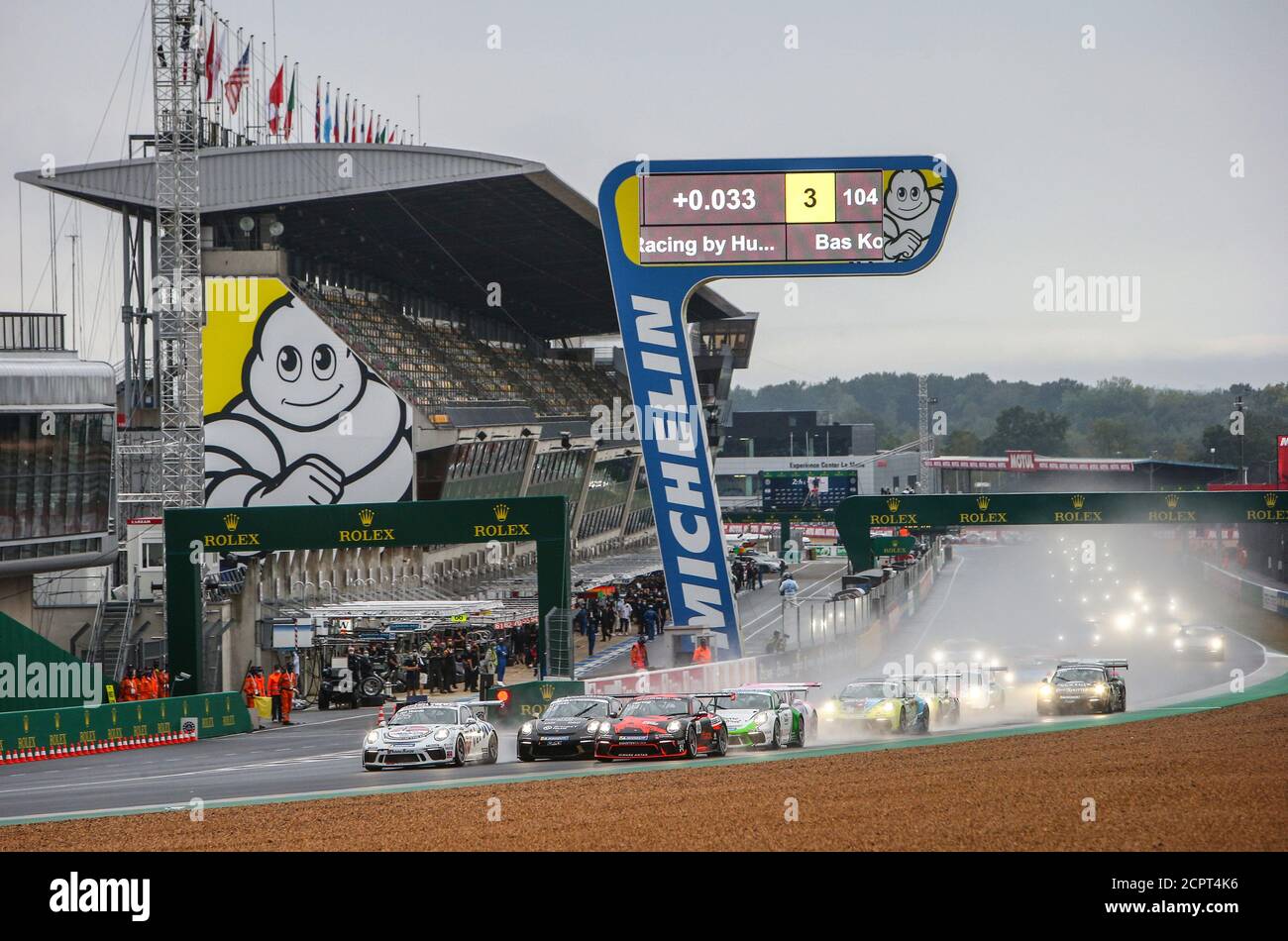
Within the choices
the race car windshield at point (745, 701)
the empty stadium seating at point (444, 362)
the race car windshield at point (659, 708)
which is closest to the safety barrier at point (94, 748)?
the race car windshield at point (659, 708)

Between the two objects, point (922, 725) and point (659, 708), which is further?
point (922, 725)

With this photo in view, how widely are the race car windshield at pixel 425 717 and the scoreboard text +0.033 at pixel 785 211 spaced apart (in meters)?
14.2

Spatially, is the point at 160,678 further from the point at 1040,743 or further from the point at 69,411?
the point at 1040,743

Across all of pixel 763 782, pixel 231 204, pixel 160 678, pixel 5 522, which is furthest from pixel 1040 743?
pixel 231 204

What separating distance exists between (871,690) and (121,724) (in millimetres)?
14577

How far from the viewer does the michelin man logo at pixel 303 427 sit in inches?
2339

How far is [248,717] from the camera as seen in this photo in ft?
113

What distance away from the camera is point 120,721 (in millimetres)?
30344

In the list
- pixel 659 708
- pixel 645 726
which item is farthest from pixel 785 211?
pixel 645 726

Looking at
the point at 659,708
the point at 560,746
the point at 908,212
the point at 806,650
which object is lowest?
the point at 806,650

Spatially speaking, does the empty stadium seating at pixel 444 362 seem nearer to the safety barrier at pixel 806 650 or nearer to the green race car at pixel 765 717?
the safety barrier at pixel 806 650

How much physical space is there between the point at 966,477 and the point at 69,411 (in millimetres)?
117612

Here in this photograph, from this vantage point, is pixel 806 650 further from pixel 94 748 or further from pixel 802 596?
pixel 802 596
